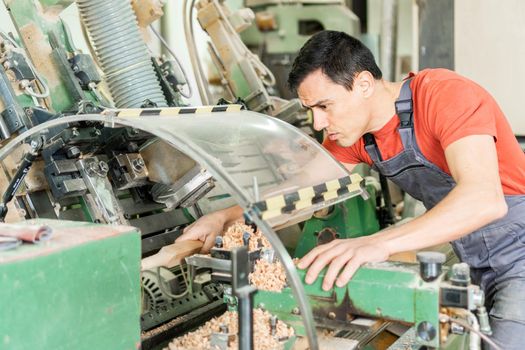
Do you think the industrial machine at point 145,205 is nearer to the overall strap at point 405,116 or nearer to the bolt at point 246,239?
the bolt at point 246,239

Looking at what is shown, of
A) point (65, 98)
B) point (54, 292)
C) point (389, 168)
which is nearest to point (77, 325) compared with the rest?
point (54, 292)

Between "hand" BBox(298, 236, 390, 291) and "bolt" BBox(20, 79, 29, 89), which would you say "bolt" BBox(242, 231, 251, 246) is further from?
"bolt" BBox(20, 79, 29, 89)

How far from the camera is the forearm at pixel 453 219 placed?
1.60m

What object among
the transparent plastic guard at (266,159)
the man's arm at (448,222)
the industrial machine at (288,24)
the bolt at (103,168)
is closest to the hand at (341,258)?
the man's arm at (448,222)

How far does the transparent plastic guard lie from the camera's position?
1339 millimetres

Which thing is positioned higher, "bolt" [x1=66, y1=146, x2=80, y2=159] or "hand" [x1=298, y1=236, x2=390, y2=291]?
"bolt" [x1=66, y1=146, x2=80, y2=159]

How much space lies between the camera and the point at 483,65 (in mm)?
3291

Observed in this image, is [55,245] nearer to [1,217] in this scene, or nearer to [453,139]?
[1,217]

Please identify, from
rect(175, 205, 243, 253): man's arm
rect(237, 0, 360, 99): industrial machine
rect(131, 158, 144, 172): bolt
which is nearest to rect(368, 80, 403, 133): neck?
rect(175, 205, 243, 253): man's arm

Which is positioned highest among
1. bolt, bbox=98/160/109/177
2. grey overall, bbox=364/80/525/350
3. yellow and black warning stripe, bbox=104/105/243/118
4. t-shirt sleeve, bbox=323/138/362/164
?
yellow and black warning stripe, bbox=104/105/243/118

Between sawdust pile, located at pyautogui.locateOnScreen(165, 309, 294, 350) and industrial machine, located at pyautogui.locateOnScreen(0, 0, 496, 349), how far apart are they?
0.03 meters

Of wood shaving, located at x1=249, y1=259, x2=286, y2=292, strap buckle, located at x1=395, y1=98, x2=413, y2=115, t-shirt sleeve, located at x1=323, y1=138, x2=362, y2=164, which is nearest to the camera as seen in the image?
wood shaving, located at x1=249, y1=259, x2=286, y2=292

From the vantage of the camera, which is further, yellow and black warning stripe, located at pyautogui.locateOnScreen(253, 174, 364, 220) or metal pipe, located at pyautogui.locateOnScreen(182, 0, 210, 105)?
metal pipe, located at pyautogui.locateOnScreen(182, 0, 210, 105)

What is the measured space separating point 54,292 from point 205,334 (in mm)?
501
